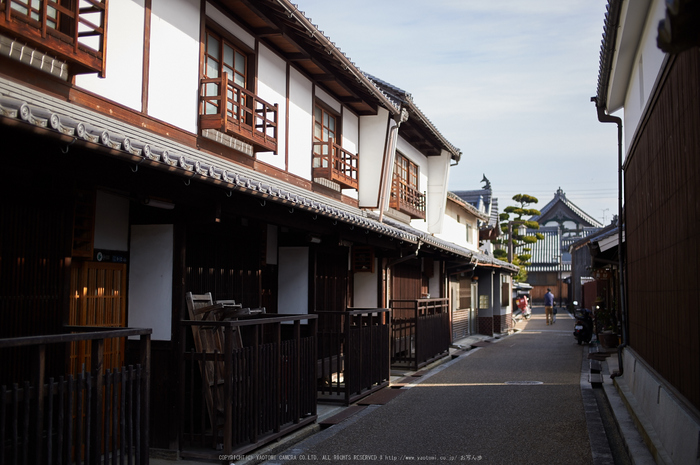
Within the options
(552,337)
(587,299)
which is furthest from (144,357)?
(587,299)

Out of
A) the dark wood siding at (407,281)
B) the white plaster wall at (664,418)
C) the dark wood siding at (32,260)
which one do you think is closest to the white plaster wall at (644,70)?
the white plaster wall at (664,418)

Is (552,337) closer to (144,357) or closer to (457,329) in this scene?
(457,329)

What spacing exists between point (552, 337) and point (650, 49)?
2153 centimetres

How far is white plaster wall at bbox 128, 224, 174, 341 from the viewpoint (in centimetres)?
784

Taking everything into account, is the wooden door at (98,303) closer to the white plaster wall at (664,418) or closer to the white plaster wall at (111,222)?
the white plaster wall at (111,222)

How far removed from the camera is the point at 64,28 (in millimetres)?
7172

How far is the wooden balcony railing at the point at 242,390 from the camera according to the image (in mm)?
7582

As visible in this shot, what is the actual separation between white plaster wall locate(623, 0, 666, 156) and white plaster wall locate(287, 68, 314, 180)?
637 cm

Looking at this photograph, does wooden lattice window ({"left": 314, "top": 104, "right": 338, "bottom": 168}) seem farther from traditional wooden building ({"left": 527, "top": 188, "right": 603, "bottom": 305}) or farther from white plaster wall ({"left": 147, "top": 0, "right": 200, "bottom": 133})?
traditional wooden building ({"left": 527, "top": 188, "right": 603, "bottom": 305})

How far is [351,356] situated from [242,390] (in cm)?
436

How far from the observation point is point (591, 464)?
770cm

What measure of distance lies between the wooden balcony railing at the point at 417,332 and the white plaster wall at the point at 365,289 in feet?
1.99

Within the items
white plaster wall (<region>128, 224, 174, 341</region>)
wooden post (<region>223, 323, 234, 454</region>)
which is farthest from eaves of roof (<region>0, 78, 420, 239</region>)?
wooden post (<region>223, 323, 234, 454</region>)


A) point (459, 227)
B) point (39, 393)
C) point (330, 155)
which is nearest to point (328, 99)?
point (330, 155)
